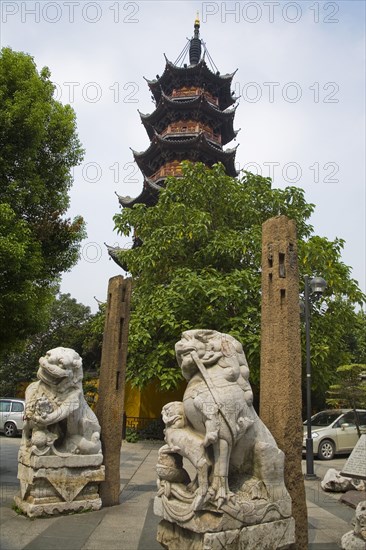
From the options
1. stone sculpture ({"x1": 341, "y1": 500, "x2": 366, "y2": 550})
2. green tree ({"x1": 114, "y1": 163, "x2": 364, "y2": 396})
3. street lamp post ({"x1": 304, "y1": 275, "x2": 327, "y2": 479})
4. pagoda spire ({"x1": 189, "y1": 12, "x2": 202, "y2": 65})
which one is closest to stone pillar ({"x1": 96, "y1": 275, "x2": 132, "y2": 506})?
stone sculpture ({"x1": 341, "y1": 500, "x2": 366, "y2": 550})

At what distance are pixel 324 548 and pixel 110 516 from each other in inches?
102

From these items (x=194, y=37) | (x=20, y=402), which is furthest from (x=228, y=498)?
(x=194, y=37)

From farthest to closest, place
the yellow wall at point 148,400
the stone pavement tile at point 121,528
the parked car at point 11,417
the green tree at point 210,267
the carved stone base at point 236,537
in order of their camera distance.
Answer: the yellow wall at point 148,400
the parked car at point 11,417
the green tree at point 210,267
the stone pavement tile at point 121,528
the carved stone base at point 236,537

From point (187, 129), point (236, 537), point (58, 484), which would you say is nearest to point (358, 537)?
point (236, 537)

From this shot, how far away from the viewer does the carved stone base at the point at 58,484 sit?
18.2 feet

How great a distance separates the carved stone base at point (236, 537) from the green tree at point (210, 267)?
7.98 m

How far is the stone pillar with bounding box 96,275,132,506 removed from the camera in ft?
20.6

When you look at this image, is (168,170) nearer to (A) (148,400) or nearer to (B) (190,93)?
(B) (190,93)

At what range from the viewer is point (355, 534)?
4.71 m

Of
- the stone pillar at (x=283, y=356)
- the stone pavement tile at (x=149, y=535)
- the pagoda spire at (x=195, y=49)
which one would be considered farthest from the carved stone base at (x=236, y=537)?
the pagoda spire at (x=195, y=49)

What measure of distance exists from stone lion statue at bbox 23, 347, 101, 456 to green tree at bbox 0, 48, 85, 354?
240 centimetres

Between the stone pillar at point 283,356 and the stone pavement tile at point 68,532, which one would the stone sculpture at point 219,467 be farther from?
the stone pavement tile at point 68,532

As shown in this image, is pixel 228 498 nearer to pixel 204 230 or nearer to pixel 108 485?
pixel 108 485

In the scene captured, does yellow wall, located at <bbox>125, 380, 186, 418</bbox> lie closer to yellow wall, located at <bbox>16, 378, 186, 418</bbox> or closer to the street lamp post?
yellow wall, located at <bbox>16, 378, 186, 418</bbox>
